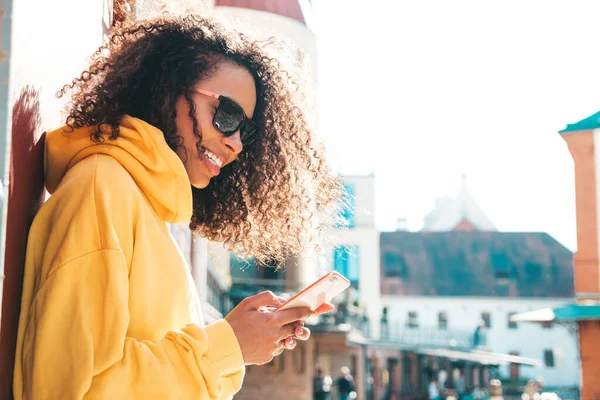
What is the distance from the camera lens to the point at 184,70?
2.41 meters

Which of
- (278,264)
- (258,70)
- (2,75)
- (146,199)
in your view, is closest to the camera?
(2,75)

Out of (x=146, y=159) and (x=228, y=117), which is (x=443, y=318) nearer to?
(x=228, y=117)

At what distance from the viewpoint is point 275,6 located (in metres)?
17.7

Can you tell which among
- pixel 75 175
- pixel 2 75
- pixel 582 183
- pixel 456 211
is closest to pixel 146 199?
pixel 75 175

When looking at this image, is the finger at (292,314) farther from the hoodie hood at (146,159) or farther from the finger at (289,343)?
the hoodie hood at (146,159)

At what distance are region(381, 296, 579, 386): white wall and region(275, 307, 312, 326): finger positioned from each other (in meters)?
47.5

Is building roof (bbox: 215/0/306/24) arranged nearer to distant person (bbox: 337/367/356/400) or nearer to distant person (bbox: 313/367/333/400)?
distant person (bbox: 313/367/333/400)

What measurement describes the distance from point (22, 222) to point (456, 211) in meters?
59.4

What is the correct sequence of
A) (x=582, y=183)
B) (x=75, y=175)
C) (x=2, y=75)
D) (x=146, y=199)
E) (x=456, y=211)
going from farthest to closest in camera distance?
(x=456, y=211), (x=582, y=183), (x=146, y=199), (x=75, y=175), (x=2, y=75)

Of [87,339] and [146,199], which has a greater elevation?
[146,199]

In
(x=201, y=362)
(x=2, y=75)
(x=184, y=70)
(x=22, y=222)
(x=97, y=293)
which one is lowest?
(x=201, y=362)

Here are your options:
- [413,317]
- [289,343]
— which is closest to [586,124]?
[289,343]

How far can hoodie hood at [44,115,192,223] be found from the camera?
6.88 feet

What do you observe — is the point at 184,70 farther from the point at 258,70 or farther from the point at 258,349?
the point at 258,349
